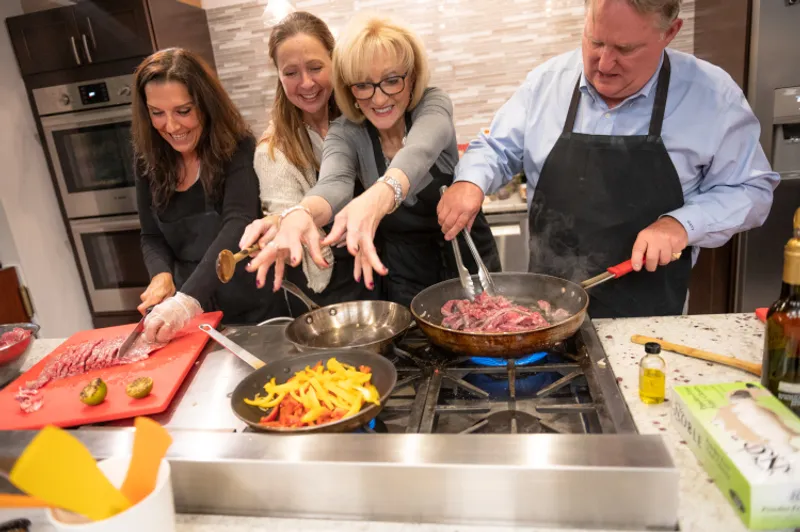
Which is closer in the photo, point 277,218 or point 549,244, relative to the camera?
point 277,218

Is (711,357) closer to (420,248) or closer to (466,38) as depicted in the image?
(420,248)

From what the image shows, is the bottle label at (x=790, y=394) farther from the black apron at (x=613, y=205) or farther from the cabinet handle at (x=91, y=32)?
the cabinet handle at (x=91, y=32)

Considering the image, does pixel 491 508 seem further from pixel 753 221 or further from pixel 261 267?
pixel 753 221

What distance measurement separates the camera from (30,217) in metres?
3.30

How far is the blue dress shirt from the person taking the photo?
1449 mm

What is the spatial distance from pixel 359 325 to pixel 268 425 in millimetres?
470

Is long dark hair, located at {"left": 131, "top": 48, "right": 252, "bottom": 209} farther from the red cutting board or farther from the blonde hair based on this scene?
the red cutting board

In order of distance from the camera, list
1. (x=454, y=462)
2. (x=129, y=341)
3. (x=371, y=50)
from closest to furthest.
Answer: (x=454, y=462) < (x=129, y=341) < (x=371, y=50)

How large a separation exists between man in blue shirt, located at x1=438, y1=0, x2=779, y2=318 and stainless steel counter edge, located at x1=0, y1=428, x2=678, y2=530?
0.65m

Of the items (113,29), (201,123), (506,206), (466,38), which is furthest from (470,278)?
(113,29)

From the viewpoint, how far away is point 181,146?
1.86 m

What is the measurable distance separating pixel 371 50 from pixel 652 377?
3.67 feet

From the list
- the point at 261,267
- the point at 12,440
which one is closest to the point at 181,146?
the point at 261,267

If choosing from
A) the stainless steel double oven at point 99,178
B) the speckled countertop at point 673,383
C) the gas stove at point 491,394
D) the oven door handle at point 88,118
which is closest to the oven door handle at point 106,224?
the stainless steel double oven at point 99,178
